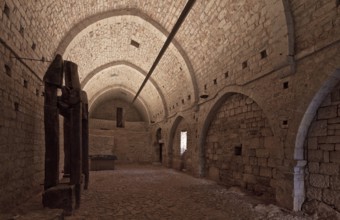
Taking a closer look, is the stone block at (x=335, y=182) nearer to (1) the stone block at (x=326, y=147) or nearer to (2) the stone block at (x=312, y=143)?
(1) the stone block at (x=326, y=147)

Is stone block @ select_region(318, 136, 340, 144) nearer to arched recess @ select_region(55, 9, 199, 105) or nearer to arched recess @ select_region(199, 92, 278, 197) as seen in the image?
arched recess @ select_region(199, 92, 278, 197)

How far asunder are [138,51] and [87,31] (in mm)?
3521

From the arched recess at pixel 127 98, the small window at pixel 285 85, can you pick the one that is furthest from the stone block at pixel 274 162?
the arched recess at pixel 127 98

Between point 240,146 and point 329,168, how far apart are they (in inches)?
111

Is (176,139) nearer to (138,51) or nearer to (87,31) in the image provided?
(138,51)

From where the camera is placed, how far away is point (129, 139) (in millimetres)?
18406

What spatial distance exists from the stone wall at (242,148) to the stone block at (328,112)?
1.19 meters

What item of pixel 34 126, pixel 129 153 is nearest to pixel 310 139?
pixel 34 126

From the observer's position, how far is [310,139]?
449cm

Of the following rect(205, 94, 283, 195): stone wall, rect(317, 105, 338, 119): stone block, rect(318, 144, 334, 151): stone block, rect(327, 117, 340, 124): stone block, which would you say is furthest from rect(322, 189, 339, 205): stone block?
rect(317, 105, 338, 119): stone block

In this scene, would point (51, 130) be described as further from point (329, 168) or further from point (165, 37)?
point (165, 37)

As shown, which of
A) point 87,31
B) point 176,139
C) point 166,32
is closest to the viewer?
point 87,31

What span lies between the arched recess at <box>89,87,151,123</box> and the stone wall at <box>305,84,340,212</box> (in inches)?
554

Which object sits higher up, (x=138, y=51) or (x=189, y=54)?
(x=138, y=51)
